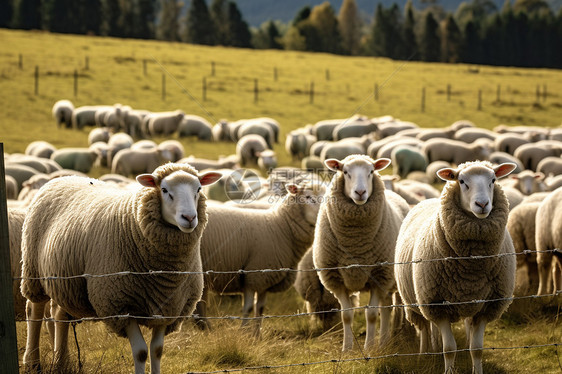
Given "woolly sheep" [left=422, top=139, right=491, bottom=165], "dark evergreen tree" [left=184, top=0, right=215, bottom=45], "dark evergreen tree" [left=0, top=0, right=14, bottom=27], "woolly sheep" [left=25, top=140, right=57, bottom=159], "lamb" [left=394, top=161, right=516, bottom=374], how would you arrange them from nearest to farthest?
"lamb" [left=394, top=161, right=516, bottom=374] → "woolly sheep" [left=25, top=140, right=57, bottom=159] → "woolly sheep" [left=422, top=139, right=491, bottom=165] → "dark evergreen tree" [left=0, top=0, right=14, bottom=27] → "dark evergreen tree" [left=184, top=0, right=215, bottom=45]

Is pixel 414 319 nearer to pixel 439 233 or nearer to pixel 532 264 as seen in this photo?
pixel 439 233

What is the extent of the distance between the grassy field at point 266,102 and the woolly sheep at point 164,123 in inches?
39.0

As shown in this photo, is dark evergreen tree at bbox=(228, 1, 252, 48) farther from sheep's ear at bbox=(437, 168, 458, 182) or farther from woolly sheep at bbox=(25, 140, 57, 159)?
sheep's ear at bbox=(437, 168, 458, 182)

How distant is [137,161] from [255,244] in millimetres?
13093

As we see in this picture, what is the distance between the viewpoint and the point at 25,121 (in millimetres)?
29469

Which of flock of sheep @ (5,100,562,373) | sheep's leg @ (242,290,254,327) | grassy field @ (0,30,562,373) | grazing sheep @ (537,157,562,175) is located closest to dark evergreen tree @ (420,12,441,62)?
grassy field @ (0,30,562,373)

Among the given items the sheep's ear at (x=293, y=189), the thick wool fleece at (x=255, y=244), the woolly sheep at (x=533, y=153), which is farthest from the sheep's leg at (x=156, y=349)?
the woolly sheep at (x=533, y=153)

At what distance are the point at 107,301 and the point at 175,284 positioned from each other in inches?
19.1

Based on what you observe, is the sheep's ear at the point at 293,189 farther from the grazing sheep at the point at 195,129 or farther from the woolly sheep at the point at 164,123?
the woolly sheep at the point at 164,123

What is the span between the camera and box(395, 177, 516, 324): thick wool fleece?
5.16 meters

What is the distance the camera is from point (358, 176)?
6961 millimetres

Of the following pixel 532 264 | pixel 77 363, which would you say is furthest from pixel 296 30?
pixel 77 363

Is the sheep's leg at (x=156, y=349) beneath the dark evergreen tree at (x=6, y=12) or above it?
beneath

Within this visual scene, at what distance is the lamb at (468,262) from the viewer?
5145 millimetres
